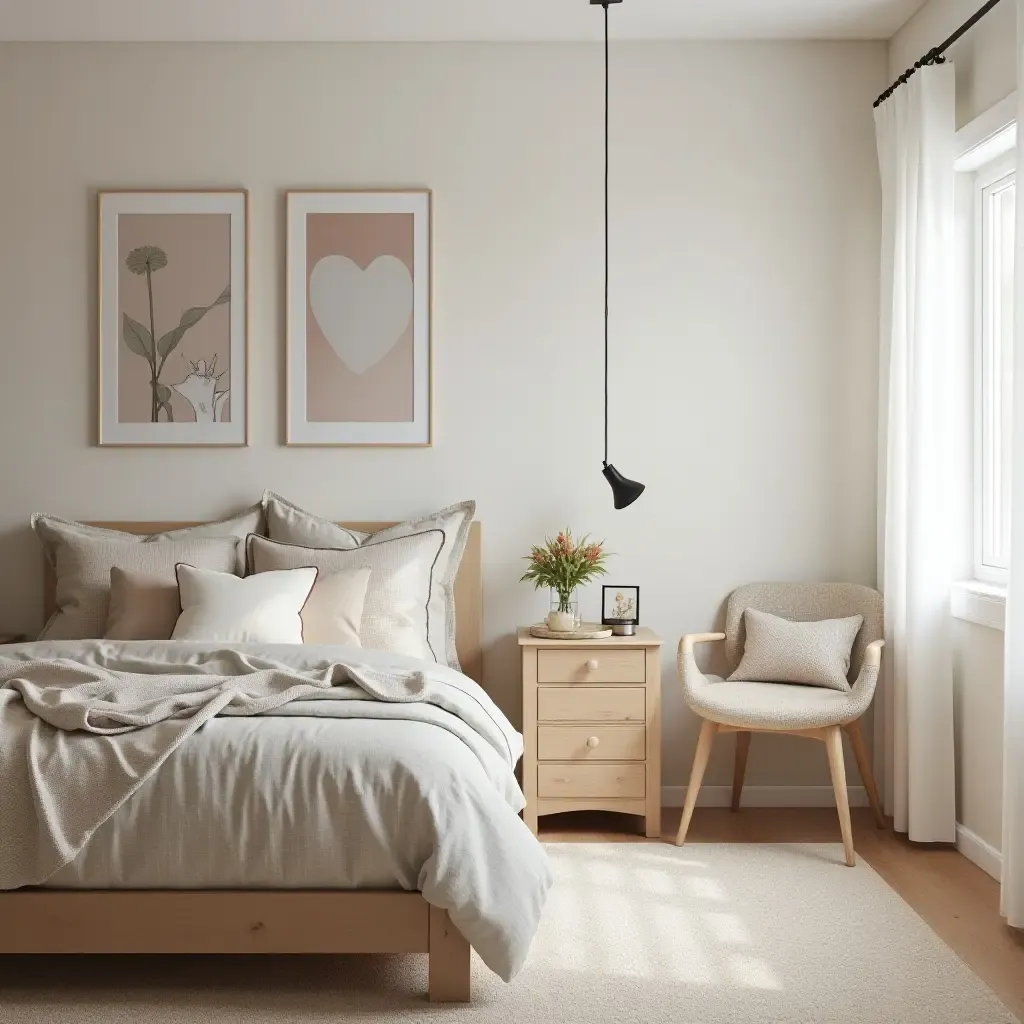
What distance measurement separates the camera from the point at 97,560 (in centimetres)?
376

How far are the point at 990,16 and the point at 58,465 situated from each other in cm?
353

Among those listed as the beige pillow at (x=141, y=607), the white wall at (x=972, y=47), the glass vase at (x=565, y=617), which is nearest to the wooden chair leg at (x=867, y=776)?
the glass vase at (x=565, y=617)

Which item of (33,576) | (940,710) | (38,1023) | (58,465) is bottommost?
(38,1023)

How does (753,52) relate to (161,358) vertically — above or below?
above

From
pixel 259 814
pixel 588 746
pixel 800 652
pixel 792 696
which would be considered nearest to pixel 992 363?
pixel 800 652

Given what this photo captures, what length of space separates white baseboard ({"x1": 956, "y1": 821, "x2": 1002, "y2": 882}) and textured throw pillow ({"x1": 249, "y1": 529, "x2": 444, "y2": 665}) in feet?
5.92

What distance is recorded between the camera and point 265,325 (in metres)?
4.11

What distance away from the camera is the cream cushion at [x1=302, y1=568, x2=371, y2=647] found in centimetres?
345

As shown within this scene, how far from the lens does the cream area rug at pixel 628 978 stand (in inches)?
94.0

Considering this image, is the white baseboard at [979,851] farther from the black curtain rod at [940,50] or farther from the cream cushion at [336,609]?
the black curtain rod at [940,50]

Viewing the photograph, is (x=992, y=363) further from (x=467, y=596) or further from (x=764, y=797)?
(x=467, y=596)

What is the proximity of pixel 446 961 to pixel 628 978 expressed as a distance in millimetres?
454

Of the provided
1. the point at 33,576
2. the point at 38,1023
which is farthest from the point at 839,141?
the point at 38,1023

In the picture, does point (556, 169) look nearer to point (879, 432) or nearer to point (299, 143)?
point (299, 143)
